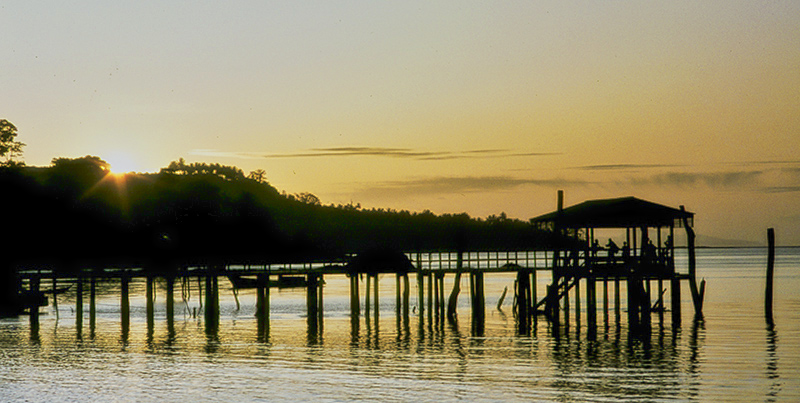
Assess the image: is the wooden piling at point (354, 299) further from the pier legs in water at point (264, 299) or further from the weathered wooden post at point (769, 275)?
the weathered wooden post at point (769, 275)

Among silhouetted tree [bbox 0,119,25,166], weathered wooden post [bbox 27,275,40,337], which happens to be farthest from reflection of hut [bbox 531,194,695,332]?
silhouetted tree [bbox 0,119,25,166]

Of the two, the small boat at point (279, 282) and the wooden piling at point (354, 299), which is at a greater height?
the small boat at point (279, 282)

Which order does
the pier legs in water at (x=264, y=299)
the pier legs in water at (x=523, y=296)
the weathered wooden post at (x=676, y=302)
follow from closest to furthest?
the weathered wooden post at (x=676, y=302)
the pier legs in water at (x=264, y=299)
the pier legs in water at (x=523, y=296)

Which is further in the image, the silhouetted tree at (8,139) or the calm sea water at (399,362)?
the silhouetted tree at (8,139)

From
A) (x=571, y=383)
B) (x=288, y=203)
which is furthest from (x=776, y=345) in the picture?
(x=288, y=203)

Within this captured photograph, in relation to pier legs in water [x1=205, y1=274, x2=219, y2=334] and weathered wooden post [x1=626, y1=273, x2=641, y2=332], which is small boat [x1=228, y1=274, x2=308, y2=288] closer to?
pier legs in water [x1=205, y1=274, x2=219, y2=334]

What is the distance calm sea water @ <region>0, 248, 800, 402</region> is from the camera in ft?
87.2

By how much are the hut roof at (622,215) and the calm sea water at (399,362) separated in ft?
17.2

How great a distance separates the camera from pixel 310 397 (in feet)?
84.7

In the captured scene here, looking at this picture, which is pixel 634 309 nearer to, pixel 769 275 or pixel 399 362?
pixel 769 275

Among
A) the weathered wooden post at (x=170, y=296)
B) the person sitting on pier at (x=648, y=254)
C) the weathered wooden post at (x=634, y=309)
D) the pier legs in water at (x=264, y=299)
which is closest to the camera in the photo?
the weathered wooden post at (x=634, y=309)

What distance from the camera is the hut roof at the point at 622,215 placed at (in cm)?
4278

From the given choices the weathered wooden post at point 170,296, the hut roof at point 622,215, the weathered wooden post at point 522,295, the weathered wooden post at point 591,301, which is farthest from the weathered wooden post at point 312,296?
the weathered wooden post at point 591,301

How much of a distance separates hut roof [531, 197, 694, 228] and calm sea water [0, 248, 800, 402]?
17.2 ft
